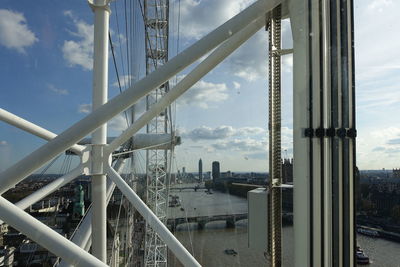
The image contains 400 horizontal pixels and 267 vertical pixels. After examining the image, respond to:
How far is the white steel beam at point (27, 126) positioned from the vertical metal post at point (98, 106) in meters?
0.17

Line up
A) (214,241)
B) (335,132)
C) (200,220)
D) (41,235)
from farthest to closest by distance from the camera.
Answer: (214,241)
(200,220)
(335,132)
(41,235)

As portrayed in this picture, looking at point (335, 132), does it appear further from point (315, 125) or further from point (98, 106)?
point (98, 106)

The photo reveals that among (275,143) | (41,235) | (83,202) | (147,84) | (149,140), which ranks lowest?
(83,202)

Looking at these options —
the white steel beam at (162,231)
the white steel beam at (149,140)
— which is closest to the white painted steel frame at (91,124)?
the white steel beam at (162,231)

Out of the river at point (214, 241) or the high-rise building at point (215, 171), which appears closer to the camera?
the high-rise building at point (215, 171)

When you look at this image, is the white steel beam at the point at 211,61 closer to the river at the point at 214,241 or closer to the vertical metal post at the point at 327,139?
the vertical metal post at the point at 327,139

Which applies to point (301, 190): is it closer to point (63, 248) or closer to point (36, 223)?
point (63, 248)

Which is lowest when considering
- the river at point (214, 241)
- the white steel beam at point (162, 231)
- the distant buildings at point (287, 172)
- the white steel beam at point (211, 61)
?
the river at point (214, 241)

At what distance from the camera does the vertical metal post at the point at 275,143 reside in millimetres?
1874

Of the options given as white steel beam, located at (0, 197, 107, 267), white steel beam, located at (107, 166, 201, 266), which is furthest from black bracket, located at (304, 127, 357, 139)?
white steel beam, located at (0, 197, 107, 267)

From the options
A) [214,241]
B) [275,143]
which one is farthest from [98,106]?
[214,241]

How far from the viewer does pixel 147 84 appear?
5.46 feet

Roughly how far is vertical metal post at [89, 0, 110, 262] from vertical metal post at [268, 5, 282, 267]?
1.53 metres

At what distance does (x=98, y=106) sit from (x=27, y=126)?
2.12 ft
